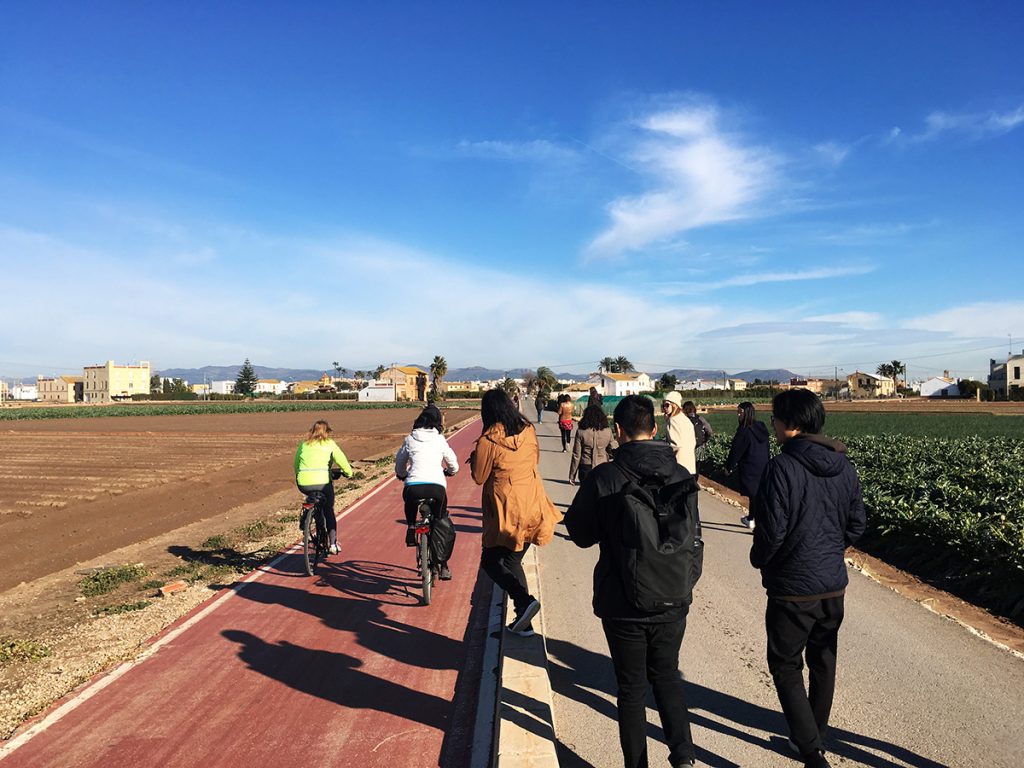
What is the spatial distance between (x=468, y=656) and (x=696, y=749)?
1934 mm

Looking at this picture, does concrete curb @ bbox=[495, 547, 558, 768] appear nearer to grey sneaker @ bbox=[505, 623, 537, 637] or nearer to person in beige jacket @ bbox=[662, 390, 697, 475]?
grey sneaker @ bbox=[505, 623, 537, 637]

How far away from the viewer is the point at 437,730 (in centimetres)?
395

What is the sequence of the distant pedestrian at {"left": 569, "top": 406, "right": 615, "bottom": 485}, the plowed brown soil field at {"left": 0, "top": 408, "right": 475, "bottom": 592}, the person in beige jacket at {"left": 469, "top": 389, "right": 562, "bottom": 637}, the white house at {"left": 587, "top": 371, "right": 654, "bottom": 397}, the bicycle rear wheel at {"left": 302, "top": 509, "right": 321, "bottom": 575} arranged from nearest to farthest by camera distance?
1. the person in beige jacket at {"left": 469, "top": 389, "right": 562, "bottom": 637}
2. the bicycle rear wheel at {"left": 302, "top": 509, "right": 321, "bottom": 575}
3. the distant pedestrian at {"left": 569, "top": 406, "right": 615, "bottom": 485}
4. the plowed brown soil field at {"left": 0, "top": 408, "right": 475, "bottom": 592}
5. the white house at {"left": 587, "top": 371, "right": 654, "bottom": 397}

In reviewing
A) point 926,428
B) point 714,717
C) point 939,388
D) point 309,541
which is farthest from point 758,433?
point 939,388

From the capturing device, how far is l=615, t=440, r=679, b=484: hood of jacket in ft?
9.86

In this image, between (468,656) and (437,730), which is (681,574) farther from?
(468,656)

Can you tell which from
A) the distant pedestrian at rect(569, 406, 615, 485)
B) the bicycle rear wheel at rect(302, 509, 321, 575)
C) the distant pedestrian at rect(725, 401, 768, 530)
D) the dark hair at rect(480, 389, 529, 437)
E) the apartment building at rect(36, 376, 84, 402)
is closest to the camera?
the dark hair at rect(480, 389, 529, 437)

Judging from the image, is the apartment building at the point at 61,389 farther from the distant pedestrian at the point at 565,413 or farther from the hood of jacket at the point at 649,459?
the hood of jacket at the point at 649,459

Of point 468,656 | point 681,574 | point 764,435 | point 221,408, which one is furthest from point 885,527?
point 221,408

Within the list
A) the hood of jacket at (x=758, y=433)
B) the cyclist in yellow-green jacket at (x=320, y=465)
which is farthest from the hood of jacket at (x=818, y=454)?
the cyclist in yellow-green jacket at (x=320, y=465)

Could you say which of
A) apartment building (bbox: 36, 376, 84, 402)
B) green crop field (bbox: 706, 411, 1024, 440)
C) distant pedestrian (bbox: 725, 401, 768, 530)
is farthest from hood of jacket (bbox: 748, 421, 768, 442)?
apartment building (bbox: 36, 376, 84, 402)

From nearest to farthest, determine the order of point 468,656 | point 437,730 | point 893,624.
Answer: point 437,730
point 468,656
point 893,624

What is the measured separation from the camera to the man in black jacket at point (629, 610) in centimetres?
302

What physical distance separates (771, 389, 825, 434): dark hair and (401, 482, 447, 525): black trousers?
11.2 ft
